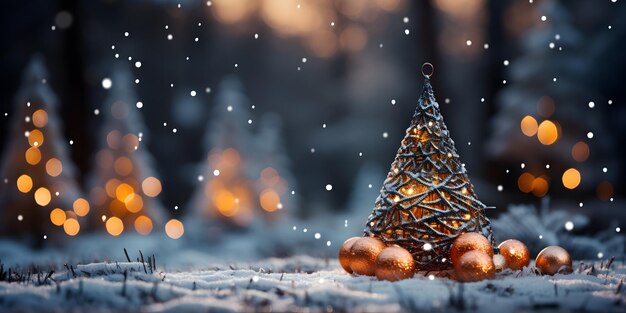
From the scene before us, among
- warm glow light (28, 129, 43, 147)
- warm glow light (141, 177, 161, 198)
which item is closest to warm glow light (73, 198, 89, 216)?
warm glow light (141, 177, 161, 198)

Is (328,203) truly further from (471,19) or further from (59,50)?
(59,50)

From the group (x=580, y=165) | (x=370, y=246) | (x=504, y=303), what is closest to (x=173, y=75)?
(x=580, y=165)

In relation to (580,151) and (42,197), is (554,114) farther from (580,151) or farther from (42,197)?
(42,197)

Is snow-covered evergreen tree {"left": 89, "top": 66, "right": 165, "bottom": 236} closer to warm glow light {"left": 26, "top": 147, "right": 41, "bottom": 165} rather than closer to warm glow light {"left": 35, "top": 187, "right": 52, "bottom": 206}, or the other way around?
warm glow light {"left": 35, "top": 187, "right": 52, "bottom": 206}

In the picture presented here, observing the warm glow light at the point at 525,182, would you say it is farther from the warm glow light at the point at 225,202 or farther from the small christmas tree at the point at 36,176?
the small christmas tree at the point at 36,176

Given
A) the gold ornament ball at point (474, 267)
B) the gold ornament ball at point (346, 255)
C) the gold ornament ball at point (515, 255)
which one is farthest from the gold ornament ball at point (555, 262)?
the gold ornament ball at point (346, 255)

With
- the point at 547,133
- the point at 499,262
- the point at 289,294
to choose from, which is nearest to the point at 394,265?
the point at 289,294
